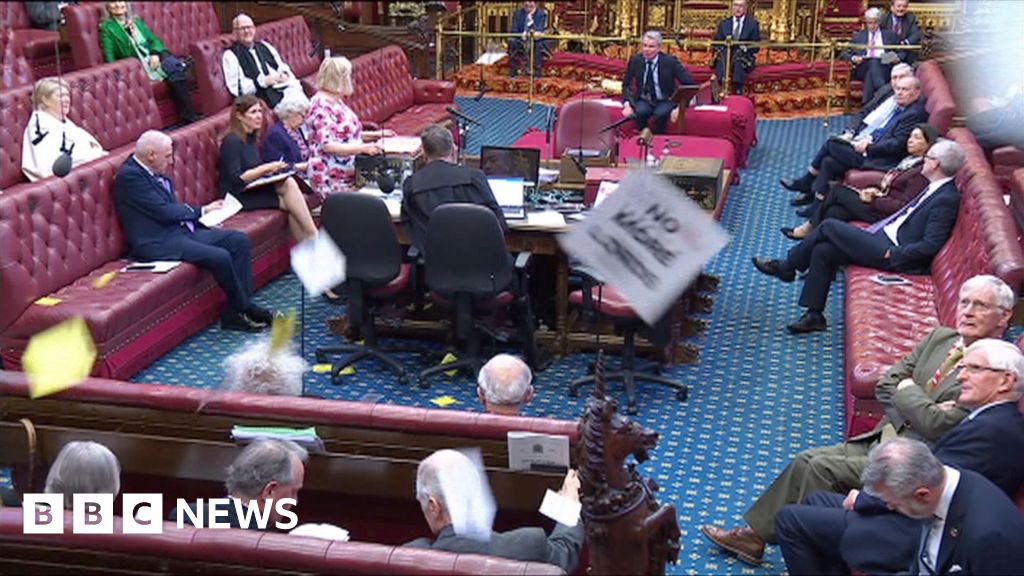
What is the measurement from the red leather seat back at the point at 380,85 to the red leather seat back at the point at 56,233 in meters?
3.30

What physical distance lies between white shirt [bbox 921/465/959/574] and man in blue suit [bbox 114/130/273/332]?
420 cm

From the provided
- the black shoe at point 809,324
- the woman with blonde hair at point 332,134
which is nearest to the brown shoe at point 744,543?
the black shoe at point 809,324

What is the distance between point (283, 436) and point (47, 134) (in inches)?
170

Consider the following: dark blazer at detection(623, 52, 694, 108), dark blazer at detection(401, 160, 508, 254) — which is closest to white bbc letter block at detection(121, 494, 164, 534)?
dark blazer at detection(401, 160, 508, 254)

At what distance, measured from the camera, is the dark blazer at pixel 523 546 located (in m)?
3.34

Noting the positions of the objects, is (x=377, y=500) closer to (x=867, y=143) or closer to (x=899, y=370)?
(x=899, y=370)

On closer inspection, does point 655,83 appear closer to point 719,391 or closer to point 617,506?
point 719,391

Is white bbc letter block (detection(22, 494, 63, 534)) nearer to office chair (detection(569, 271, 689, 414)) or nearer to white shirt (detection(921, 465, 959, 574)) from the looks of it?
white shirt (detection(921, 465, 959, 574))

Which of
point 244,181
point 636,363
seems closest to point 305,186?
point 244,181

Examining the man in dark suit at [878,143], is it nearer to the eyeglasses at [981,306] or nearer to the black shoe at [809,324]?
the black shoe at [809,324]

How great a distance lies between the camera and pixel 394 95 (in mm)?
10773

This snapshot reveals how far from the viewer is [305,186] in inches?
319

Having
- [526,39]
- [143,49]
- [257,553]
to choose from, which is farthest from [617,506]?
[526,39]

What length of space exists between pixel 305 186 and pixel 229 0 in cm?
540
